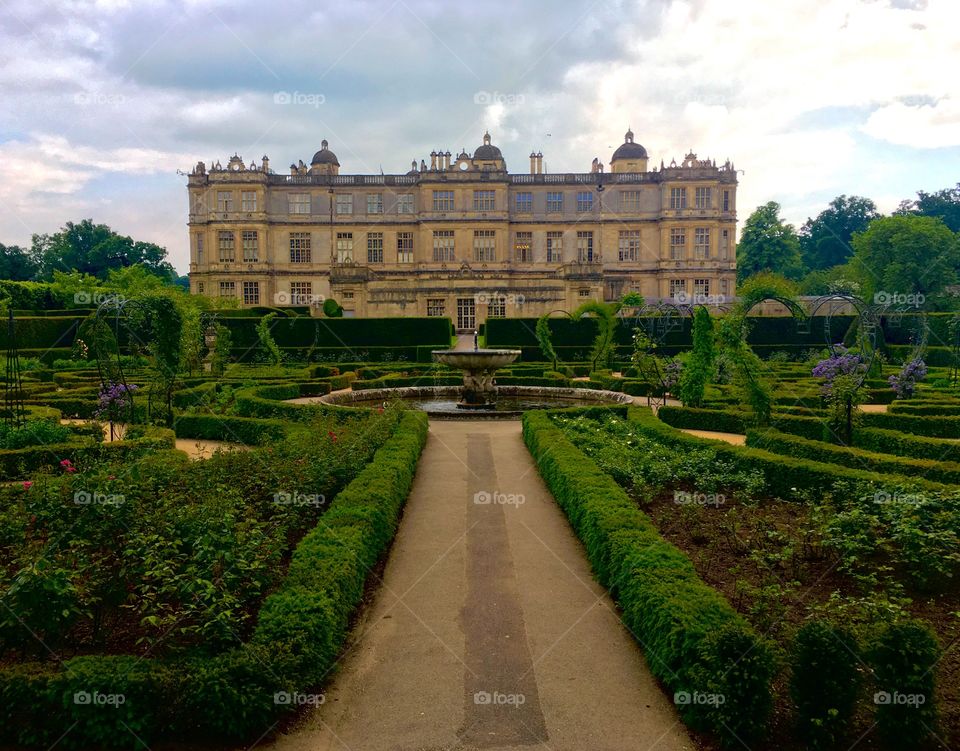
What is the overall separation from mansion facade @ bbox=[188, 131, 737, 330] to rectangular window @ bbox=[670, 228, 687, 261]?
0.08 metres

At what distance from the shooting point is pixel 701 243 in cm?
5247

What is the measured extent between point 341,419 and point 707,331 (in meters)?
8.10

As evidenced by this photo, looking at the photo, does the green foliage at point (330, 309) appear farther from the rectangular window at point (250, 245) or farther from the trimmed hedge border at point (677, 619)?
the trimmed hedge border at point (677, 619)

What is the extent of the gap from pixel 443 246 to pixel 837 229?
4664cm

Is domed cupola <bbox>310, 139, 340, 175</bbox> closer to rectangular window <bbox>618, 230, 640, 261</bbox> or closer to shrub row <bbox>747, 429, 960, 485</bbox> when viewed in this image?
rectangular window <bbox>618, 230, 640, 261</bbox>

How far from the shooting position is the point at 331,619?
17.0 feet

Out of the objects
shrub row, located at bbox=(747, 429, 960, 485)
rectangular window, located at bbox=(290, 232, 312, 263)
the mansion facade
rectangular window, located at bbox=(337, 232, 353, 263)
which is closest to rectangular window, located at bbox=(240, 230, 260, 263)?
the mansion facade

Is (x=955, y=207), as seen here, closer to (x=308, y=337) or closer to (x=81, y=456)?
(x=308, y=337)

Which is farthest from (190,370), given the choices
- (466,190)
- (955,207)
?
(955,207)

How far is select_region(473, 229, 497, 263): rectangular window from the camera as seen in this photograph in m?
52.5

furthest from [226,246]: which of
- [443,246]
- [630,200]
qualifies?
[630,200]

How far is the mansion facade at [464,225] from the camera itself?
52094mm

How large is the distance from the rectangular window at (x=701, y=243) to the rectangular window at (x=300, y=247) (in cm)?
2979

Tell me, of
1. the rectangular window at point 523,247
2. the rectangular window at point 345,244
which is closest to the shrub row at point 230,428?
the rectangular window at point 345,244
